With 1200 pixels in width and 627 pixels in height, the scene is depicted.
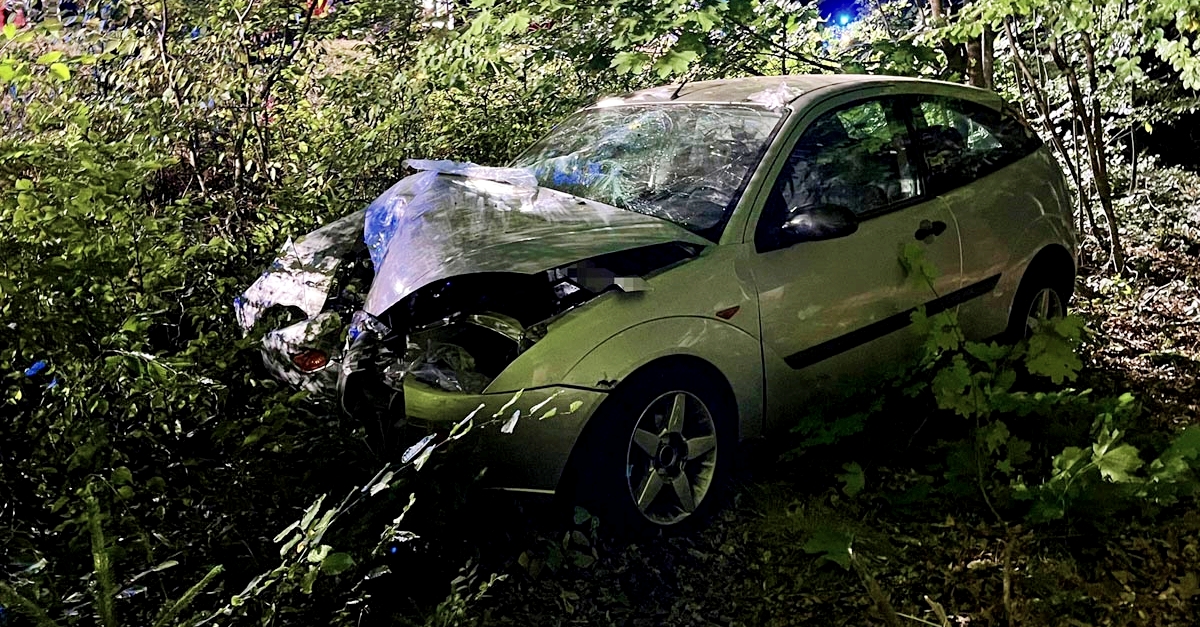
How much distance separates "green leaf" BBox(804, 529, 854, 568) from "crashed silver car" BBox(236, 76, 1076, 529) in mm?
434

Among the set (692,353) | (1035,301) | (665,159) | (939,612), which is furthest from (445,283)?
(1035,301)

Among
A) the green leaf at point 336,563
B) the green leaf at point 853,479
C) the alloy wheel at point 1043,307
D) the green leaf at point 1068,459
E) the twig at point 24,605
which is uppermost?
the twig at point 24,605

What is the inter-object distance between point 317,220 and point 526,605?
8.48ft

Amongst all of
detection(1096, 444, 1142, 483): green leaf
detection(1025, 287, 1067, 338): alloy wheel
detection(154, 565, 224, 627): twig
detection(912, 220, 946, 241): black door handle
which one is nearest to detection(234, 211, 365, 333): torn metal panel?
detection(154, 565, 224, 627): twig

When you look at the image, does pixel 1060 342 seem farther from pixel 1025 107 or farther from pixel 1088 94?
pixel 1025 107

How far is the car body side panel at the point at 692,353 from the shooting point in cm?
332

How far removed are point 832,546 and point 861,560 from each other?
0.39ft

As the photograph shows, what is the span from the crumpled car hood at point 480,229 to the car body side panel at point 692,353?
320mm

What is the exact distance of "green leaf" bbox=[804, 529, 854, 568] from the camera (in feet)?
11.2

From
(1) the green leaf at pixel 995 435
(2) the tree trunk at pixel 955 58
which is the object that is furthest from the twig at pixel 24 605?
(2) the tree trunk at pixel 955 58

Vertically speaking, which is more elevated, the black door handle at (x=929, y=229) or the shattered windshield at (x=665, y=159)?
the shattered windshield at (x=665, y=159)

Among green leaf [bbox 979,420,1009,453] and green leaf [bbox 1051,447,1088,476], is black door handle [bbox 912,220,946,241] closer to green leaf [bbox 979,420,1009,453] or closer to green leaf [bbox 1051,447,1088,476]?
green leaf [bbox 979,420,1009,453]

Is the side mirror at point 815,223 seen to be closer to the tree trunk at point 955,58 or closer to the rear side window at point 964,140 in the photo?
the rear side window at point 964,140

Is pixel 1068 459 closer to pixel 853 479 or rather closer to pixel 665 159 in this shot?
pixel 853 479
